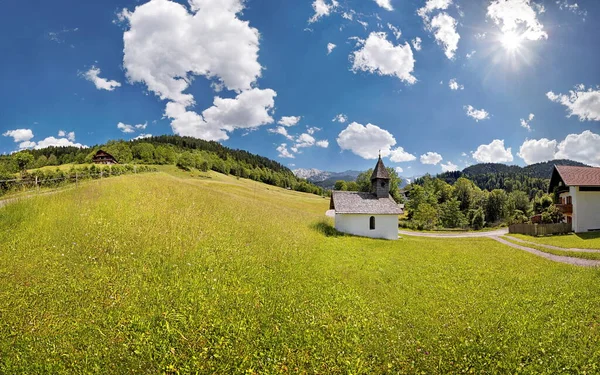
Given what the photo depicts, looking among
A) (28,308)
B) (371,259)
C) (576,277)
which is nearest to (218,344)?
(28,308)

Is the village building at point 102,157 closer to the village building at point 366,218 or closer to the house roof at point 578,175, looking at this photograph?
the village building at point 366,218

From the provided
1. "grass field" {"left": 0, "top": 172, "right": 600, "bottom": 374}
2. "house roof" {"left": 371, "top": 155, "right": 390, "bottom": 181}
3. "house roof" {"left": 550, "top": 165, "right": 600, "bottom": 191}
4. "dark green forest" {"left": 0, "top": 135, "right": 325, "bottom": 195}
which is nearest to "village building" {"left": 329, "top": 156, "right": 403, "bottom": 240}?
"house roof" {"left": 371, "top": 155, "right": 390, "bottom": 181}

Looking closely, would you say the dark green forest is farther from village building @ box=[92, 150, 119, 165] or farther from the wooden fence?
the wooden fence

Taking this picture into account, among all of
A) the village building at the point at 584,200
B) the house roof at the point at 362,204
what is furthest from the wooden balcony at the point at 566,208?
the house roof at the point at 362,204

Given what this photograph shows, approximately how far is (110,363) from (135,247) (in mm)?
6524

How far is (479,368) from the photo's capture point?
694 centimetres

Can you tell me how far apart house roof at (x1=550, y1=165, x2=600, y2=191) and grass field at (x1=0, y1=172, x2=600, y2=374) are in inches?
815

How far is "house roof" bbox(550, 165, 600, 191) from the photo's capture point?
29.1m

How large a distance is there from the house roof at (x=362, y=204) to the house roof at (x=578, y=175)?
63.5 ft

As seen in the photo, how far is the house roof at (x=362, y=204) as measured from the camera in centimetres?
2927

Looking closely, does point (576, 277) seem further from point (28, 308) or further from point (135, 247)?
point (28, 308)

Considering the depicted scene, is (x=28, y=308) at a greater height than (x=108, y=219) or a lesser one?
lesser

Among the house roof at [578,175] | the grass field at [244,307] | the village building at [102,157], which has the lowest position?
the grass field at [244,307]

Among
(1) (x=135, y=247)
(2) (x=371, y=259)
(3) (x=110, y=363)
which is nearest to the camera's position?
(3) (x=110, y=363)
